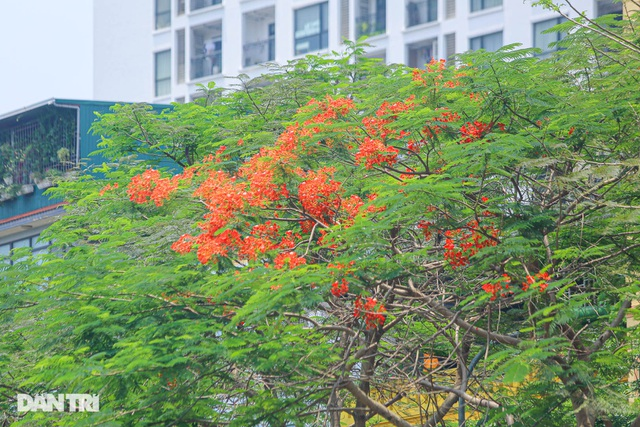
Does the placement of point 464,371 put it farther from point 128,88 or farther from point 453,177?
point 128,88

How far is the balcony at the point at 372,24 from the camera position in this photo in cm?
4200

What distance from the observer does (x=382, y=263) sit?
46.7 ft

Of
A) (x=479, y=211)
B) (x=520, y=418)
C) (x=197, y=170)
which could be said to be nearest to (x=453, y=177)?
(x=479, y=211)

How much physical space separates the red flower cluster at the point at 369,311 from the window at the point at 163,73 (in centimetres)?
3441

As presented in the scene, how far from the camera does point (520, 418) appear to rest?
600 inches

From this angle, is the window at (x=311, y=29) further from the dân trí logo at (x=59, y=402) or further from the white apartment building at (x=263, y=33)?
the dân trí logo at (x=59, y=402)

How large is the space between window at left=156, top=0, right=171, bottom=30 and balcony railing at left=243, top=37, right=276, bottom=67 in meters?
4.18

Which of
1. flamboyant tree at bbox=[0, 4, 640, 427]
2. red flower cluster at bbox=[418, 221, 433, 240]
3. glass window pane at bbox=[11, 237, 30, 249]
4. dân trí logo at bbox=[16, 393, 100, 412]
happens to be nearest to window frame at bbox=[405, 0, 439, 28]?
glass window pane at bbox=[11, 237, 30, 249]

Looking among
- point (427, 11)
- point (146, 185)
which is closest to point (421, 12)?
point (427, 11)

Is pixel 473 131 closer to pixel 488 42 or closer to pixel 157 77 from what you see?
pixel 488 42

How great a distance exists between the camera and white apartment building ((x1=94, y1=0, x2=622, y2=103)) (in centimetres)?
3894

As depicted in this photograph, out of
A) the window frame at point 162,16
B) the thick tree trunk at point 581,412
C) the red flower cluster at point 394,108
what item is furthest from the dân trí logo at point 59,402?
the window frame at point 162,16

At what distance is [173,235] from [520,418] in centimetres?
496

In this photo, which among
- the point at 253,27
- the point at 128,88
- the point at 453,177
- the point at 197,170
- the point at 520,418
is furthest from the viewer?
the point at 128,88
